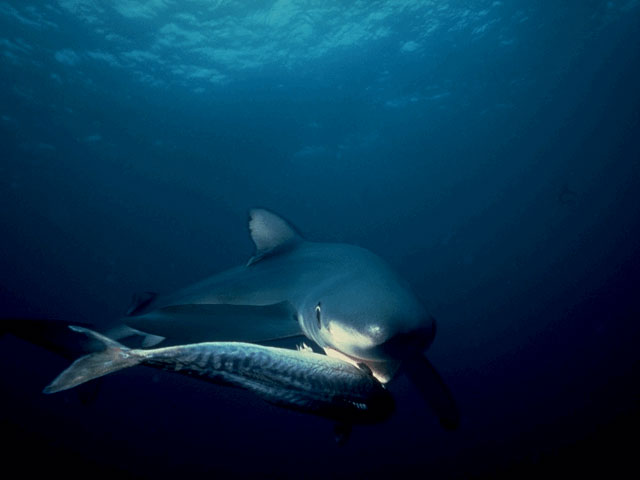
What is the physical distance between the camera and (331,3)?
16.3 metres

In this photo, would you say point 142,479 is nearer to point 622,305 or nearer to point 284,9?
point 284,9

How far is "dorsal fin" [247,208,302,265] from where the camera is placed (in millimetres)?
5199

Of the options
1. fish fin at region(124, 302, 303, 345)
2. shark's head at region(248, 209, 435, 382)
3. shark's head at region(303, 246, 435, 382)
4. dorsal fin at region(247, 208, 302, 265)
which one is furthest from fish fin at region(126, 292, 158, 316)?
shark's head at region(303, 246, 435, 382)

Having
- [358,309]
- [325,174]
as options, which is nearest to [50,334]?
[358,309]

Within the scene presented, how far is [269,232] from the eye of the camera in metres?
5.27

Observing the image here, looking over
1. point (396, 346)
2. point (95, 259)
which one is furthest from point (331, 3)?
point (95, 259)

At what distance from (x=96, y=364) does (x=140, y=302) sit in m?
4.27

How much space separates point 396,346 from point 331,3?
18.2 m

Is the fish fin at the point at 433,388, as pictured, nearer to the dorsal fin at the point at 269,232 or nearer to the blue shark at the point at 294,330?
the blue shark at the point at 294,330

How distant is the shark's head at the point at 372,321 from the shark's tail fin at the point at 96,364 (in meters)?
1.44

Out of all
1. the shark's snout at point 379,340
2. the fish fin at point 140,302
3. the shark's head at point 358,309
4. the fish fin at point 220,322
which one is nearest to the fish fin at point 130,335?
the fish fin at point 220,322

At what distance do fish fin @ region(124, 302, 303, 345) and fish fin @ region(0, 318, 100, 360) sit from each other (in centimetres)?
107

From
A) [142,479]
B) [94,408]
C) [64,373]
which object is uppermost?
[64,373]

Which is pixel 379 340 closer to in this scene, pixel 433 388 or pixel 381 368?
pixel 381 368
